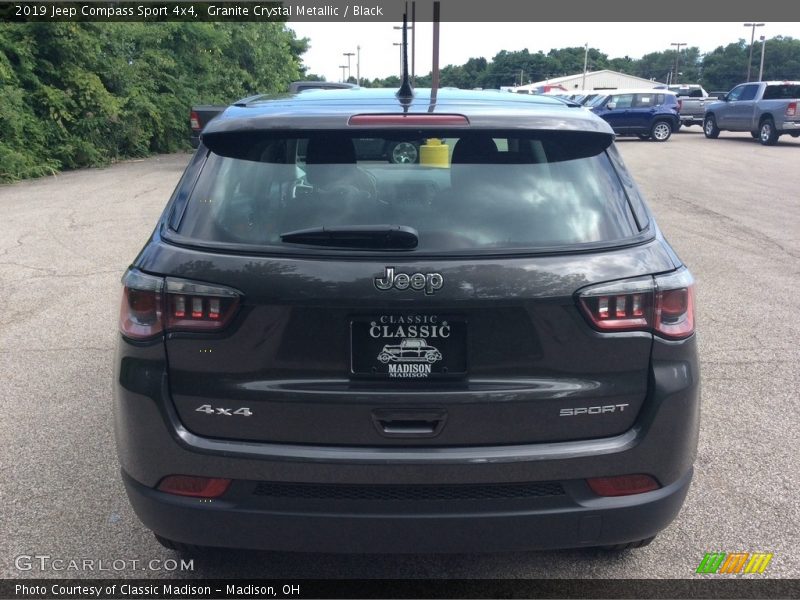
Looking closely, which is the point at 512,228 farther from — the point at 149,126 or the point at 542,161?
the point at 149,126

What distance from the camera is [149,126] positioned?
23.5m

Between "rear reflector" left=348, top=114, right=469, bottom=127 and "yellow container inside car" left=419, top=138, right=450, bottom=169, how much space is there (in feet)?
0.20

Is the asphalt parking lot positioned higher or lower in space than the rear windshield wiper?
lower

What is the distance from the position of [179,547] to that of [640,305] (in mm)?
1876

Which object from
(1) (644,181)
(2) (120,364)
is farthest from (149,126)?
(2) (120,364)

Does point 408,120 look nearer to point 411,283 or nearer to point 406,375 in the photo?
point 411,283

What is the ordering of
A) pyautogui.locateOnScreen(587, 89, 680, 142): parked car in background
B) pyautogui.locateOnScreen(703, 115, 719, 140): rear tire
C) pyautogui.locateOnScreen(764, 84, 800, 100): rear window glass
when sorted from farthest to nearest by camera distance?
pyautogui.locateOnScreen(587, 89, 680, 142): parked car in background, pyautogui.locateOnScreen(703, 115, 719, 140): rear tire, pyautogui.locateOnScreen(764, 84, 800, 100): rear window glass

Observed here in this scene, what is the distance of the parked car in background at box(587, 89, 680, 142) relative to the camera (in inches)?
1232

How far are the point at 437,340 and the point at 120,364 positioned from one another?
3.56ft

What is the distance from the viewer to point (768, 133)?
90.5 feet

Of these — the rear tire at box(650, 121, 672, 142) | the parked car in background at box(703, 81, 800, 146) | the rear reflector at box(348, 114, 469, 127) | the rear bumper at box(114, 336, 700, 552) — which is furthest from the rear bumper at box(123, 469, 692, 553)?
the rear tire at box(650, 121, 672, 142)

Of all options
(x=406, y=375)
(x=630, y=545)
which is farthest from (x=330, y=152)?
(x=630, y=545)

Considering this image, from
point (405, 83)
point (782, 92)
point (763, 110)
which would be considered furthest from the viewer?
point (763, 110)

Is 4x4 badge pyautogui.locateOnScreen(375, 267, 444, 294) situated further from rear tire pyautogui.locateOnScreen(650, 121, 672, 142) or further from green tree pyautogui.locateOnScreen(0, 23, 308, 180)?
rear tire pyautogui.locateOnScreen(650, 121, 672, 142)
